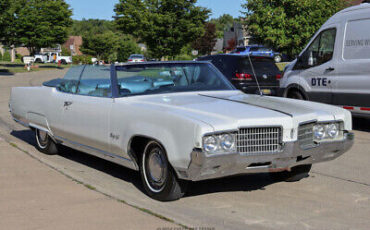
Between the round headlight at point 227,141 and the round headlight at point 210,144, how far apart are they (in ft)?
0.26

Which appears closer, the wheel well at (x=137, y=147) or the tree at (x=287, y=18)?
the wheel well at (x=137, y=147)

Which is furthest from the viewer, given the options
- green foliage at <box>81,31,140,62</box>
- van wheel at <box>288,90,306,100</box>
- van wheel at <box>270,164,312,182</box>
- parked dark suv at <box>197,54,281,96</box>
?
green foliage at <box>81,31,140,62</box>

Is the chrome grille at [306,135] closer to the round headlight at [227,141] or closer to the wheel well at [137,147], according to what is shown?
the round headlight at [227,141]

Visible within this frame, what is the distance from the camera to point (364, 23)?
9.55 meters

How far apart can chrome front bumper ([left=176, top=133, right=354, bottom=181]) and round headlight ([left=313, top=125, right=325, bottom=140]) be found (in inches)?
3.2

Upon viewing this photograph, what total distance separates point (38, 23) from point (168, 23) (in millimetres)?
14394

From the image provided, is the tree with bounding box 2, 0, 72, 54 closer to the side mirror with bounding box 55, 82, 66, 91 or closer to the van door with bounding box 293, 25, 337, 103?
the van door with bounding box 293, 25, 337, 103

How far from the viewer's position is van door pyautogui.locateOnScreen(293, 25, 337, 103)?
1035 centimetres

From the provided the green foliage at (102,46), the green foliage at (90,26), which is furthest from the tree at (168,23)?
the green foliage at (90,26)

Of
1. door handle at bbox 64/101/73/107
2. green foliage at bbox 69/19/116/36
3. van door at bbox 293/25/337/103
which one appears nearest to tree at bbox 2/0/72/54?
van door at bbox 293/25/337/103

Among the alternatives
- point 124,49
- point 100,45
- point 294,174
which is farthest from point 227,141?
point 124,49

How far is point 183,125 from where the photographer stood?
4480 mm

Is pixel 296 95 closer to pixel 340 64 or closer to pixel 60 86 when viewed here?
pixel 340 64

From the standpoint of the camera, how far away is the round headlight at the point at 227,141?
4.46 meters
